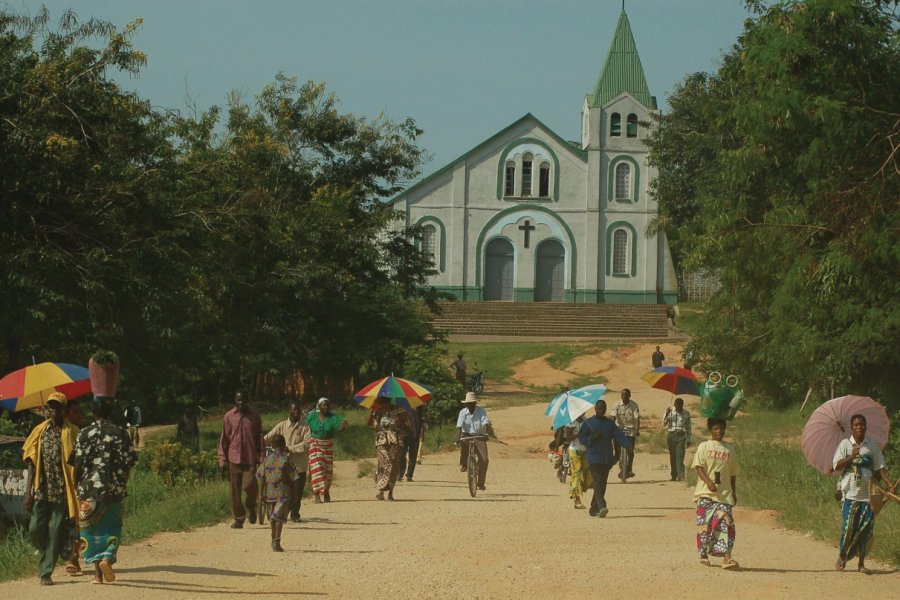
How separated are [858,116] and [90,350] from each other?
11.8m

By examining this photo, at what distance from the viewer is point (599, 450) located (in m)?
16.0

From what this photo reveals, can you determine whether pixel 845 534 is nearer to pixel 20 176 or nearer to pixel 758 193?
pixel 20 176

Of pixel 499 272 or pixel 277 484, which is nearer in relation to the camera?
pixel 277 484

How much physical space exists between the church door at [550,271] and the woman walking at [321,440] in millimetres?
41465

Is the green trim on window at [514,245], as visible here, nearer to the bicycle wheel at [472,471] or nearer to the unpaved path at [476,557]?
the unpaved path at [476,557]

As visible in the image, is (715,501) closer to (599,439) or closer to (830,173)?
(599,439)

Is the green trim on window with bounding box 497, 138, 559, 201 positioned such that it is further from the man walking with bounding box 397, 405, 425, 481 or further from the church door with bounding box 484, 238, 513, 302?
the man walking with bounding box 397, 405, 425, 481

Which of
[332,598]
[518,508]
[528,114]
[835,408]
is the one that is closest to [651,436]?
[518,508]

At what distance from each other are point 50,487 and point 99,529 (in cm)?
55

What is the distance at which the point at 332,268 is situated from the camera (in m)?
32.0

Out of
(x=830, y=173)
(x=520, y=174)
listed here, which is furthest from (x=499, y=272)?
(x=830, y=173)

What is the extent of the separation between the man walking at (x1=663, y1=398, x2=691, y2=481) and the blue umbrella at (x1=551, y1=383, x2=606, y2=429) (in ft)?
10.1

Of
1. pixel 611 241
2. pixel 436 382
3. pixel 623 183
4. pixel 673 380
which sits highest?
pixel 623 183

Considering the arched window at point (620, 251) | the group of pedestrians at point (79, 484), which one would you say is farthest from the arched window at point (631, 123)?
the group of pedestrians at point (79, 484)
